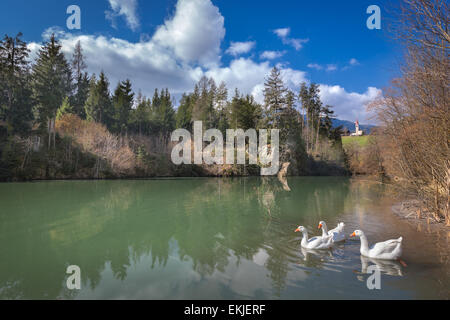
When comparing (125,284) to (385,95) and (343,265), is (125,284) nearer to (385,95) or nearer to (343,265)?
(343,265)

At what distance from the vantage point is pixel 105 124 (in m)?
43.1

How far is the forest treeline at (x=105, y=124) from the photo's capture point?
31422 mm

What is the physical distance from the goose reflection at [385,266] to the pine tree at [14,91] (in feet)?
125

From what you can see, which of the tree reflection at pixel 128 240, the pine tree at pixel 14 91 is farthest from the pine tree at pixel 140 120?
the tree reflection at pixel 128 240

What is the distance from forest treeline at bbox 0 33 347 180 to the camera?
31.4 m

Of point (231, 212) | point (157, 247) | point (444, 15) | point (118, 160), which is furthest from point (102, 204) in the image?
point (118, 160)

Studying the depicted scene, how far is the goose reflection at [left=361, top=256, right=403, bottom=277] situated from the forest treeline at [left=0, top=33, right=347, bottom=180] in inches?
1316

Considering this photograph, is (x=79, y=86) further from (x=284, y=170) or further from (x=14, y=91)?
(x=284, y=170)

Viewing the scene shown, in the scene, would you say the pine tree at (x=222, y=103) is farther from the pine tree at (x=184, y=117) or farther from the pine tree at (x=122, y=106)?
the pine tree at (x=122, y=106)

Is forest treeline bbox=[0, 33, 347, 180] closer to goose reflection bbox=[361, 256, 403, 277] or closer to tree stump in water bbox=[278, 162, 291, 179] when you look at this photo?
tree stump in water bbox=[278, 162, 291, 179]

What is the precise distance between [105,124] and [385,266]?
148 feet

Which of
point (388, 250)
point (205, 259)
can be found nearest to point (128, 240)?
point (205, 259)

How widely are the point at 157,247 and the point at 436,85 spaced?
912 cm
